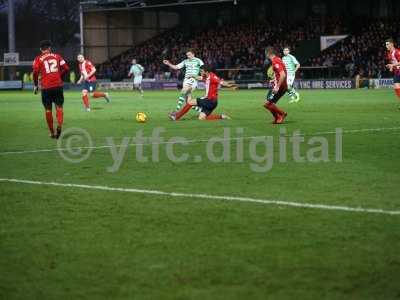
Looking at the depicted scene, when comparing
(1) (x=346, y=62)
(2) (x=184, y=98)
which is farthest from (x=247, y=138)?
(1) (x=346, y=62)

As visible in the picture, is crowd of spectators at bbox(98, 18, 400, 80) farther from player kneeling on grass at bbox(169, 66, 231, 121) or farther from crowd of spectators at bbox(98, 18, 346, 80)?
player kneeling on grass at bbox(169, 66, 231, 121)

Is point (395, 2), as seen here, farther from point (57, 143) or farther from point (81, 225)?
point (81, 225)

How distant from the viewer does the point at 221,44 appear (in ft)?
212

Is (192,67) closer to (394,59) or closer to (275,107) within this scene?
(275,107)

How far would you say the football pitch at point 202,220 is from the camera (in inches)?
211

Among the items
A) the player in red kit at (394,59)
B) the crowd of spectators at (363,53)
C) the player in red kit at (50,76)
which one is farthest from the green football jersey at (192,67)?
the crowd of spectators at (363,53)

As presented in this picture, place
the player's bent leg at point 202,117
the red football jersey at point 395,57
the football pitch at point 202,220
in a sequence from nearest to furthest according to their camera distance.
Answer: the football pitch at point 202,220 → the player's bent leg at point 202,117 → the red football jersey at point 395,57

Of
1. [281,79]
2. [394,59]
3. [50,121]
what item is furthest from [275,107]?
[394,59]

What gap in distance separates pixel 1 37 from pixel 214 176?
3367 inches

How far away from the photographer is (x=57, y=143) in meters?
16.2

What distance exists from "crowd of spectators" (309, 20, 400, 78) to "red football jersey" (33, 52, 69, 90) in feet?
113

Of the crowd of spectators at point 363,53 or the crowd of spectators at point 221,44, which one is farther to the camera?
the crowd of spectators at point 221,44

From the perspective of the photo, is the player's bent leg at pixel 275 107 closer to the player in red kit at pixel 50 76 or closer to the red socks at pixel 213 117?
the red socks at pixel 213 117

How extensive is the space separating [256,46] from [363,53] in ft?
35.0
